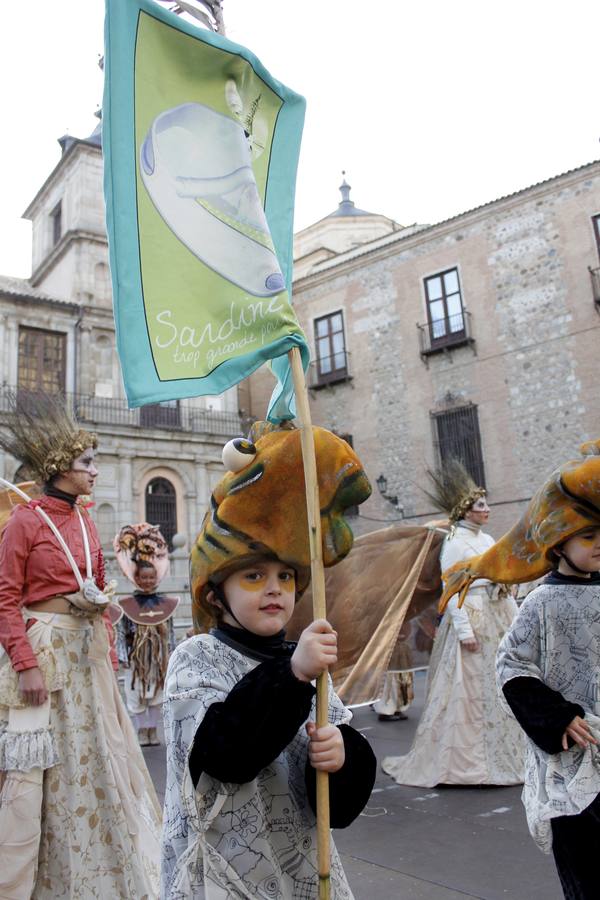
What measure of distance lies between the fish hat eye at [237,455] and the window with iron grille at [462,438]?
61.0 feet

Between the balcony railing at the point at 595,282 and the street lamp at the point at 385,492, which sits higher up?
the balcony railing at the point at 595,282

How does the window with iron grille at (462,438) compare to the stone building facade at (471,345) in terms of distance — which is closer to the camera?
the stone building facade at (471,345)

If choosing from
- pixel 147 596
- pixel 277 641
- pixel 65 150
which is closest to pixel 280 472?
pixel 277 641

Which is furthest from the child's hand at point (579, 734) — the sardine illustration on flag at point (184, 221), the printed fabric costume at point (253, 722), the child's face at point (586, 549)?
the sardine illustration on flag at point (184, 221)

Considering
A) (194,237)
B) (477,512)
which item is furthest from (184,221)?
(477,512)

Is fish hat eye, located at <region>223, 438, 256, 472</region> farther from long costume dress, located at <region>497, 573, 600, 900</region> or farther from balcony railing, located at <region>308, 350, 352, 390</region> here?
balcony railing, located at <region>308, 350, 352, 390</region>

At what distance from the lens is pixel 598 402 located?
18.4m

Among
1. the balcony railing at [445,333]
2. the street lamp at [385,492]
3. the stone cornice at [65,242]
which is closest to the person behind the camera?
the balcony railing at [445,333]

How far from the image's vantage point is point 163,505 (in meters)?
24.4

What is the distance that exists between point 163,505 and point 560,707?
22.5m

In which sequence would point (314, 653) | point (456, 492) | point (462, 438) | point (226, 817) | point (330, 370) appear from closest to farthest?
point (314, 653)
point (226, 817)
point (456, 492)
point (462, 438)
point (330, 370)

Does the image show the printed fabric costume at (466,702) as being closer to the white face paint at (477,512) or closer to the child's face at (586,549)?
the white face paint at (477,512)

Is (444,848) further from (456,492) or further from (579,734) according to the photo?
(456,492)

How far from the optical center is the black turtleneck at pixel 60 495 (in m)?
3.48
